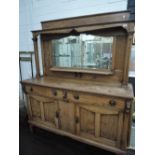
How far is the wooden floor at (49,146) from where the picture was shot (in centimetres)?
163

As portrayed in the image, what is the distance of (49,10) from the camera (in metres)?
1.87

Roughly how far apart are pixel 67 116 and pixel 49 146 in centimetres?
53

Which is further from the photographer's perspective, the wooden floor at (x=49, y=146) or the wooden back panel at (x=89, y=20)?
the wooden floor at (x=49, y=146)

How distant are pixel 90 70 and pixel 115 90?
44 centimetres

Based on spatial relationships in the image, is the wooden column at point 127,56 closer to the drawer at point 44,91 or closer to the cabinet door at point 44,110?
the drawer at point 44,91

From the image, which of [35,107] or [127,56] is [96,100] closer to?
[127,56]

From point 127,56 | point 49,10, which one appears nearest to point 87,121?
point 127,56

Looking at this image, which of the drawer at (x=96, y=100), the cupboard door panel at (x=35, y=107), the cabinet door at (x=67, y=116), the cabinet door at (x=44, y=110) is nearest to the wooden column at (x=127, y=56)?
the drawer at (x=96, y=100)

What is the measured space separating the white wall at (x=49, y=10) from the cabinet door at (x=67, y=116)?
45.9 inches

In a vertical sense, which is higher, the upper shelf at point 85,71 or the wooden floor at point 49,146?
the upper shelf at point 85,71

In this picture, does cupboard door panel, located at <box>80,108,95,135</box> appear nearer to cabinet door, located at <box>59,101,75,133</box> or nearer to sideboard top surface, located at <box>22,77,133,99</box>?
cabinet door, located at <box>59,101,75,133</box>
